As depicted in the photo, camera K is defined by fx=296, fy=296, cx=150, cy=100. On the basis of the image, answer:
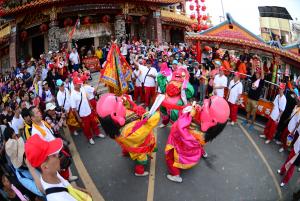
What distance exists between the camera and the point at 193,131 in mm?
5953

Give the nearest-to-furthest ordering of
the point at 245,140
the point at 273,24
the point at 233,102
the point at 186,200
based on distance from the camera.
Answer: the point at 186,200, the point at 245,140, the point at 233,102, the point at 273,24

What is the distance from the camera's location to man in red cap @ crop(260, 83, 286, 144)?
24.5 ft

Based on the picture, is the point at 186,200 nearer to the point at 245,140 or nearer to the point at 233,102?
the point at 245,140

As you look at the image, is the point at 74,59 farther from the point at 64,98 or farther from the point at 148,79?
the point at 64,98

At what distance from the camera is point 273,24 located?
1639 cm

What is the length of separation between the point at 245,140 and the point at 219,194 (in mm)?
2686

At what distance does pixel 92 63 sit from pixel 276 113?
8959 mm

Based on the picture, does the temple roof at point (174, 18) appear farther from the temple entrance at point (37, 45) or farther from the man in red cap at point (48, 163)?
the man in red cap at point (48, 163)

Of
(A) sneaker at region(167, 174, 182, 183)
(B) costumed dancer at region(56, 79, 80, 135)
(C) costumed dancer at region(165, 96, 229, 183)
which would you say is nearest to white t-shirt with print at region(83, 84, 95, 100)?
(B) costumed dancer at region(56, 79, 80, 135)

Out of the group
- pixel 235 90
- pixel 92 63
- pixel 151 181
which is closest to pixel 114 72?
pixel 151 181

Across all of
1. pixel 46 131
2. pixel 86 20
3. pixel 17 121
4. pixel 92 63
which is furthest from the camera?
pixel 86 20

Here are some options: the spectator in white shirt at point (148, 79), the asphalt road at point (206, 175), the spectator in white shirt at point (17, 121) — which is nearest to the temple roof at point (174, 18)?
the spectator in white shirt at point (148, 79)

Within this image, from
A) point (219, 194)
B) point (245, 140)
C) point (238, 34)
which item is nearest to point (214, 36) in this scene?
point (238, 34)

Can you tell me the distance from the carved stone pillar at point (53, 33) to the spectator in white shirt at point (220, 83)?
1043cm
